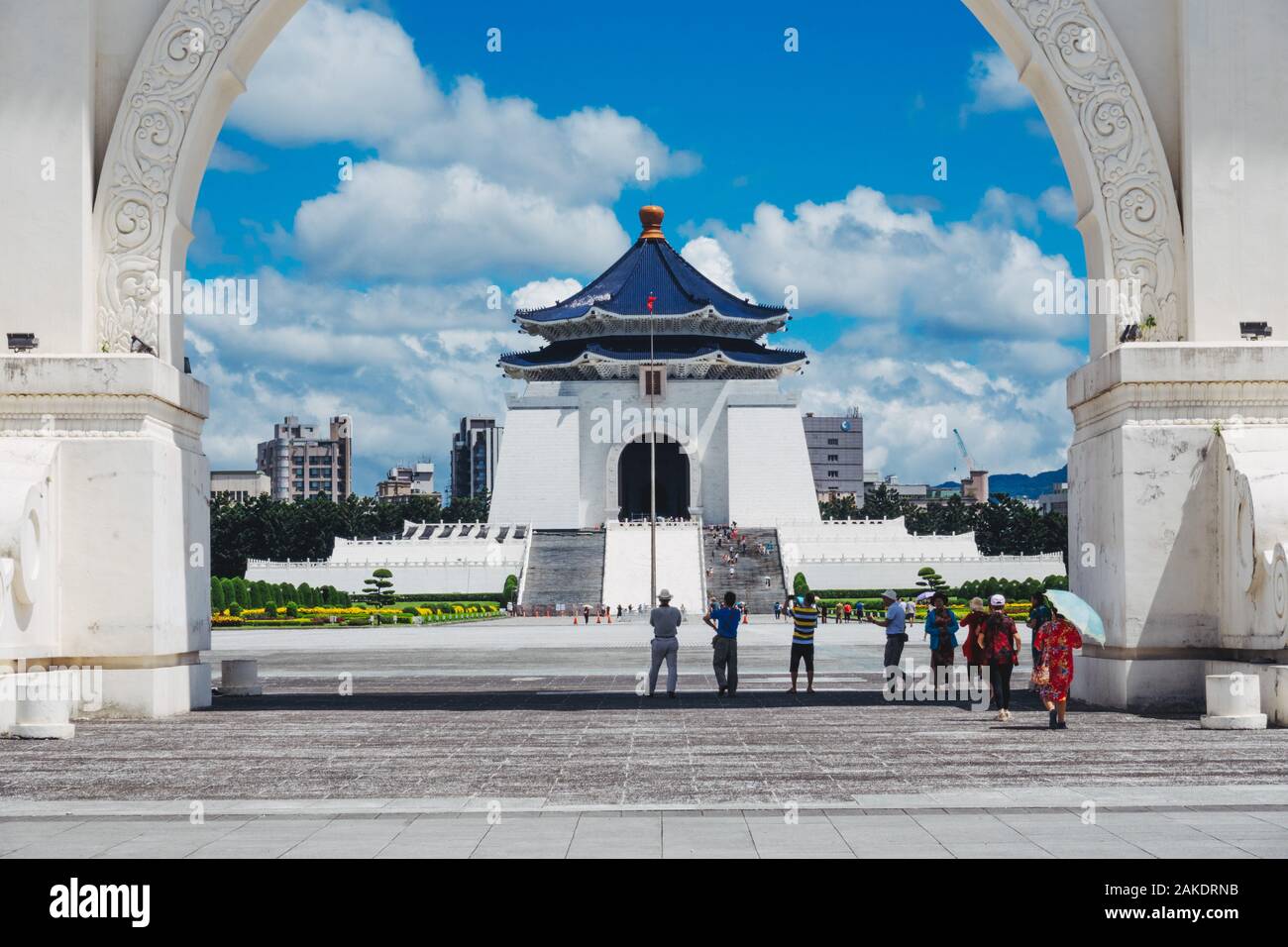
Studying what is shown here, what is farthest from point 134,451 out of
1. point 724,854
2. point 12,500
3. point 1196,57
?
point 1196,57

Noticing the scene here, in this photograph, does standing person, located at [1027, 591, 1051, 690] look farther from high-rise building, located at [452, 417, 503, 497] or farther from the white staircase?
high-rise building, located at [452, 417, 503, 497]

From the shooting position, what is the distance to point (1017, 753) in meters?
9.21

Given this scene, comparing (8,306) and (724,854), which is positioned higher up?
(8,306)

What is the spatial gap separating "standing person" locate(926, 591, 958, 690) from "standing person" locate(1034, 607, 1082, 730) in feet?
10.1

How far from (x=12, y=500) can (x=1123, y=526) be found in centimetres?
801

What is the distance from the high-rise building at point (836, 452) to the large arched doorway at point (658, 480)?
2552 inches

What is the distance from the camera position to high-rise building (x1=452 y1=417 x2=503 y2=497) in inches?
6304

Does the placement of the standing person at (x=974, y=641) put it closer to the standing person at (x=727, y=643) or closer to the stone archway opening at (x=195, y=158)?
the stone archway opening at (x=195, y=158)

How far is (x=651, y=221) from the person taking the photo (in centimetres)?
7444

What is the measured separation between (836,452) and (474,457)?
152 feet

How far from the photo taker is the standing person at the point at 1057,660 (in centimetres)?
1060

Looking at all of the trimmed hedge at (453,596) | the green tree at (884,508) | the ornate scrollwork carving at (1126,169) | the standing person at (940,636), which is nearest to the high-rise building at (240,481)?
the green tree at (884,508)

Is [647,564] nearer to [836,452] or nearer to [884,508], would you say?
[884,508]

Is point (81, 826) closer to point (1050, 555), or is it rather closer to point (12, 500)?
point (12, 500)
